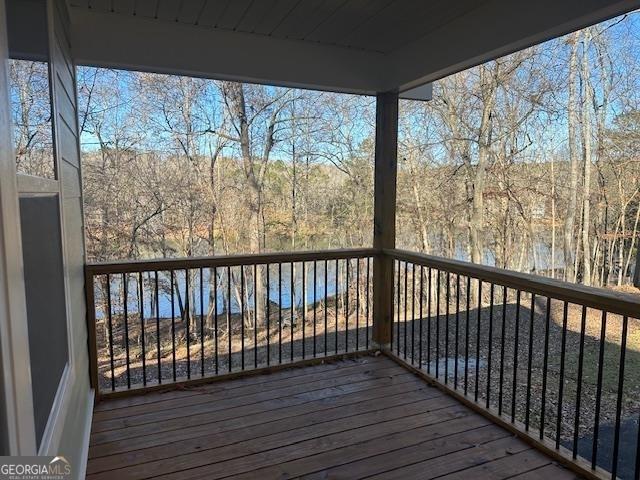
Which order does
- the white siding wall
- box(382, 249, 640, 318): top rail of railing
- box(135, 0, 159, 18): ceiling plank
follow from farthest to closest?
box(135, 0, 159, 18): ceiling plank < box(382, 249, 640, 318): top rail of railing < the white siding wall

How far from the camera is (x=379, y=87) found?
11.1 ft

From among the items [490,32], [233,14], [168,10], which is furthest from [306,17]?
[490,32]

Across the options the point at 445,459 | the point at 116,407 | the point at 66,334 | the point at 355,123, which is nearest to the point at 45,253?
the point at 66,334

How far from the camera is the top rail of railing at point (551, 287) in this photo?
1.72m

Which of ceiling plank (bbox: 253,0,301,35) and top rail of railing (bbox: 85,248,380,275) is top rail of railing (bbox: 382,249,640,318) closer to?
top rail of railing (bbox: 85,248,380,275)

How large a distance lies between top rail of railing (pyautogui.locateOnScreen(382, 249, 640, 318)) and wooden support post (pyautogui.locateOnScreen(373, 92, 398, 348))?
1.70 feet

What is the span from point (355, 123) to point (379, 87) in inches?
188

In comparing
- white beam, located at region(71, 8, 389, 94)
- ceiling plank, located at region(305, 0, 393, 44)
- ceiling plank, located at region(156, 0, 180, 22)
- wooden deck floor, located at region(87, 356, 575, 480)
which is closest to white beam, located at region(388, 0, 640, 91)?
white beam, located at region(71, 8, 389, 94)

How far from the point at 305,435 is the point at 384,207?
1.88 m

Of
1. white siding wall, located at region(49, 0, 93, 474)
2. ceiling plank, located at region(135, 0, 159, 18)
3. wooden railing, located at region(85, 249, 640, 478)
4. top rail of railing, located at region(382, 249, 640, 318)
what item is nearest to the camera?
white siding wall, located at region(49, 0, 93, 474)

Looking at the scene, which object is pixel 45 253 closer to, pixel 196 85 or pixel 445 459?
pixel 445 459

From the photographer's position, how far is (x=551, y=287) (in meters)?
2.06

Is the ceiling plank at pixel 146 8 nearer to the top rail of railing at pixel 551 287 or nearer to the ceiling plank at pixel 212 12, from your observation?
the ceiling plank at pixel 212 12

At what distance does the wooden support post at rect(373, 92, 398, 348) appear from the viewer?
340 cm
